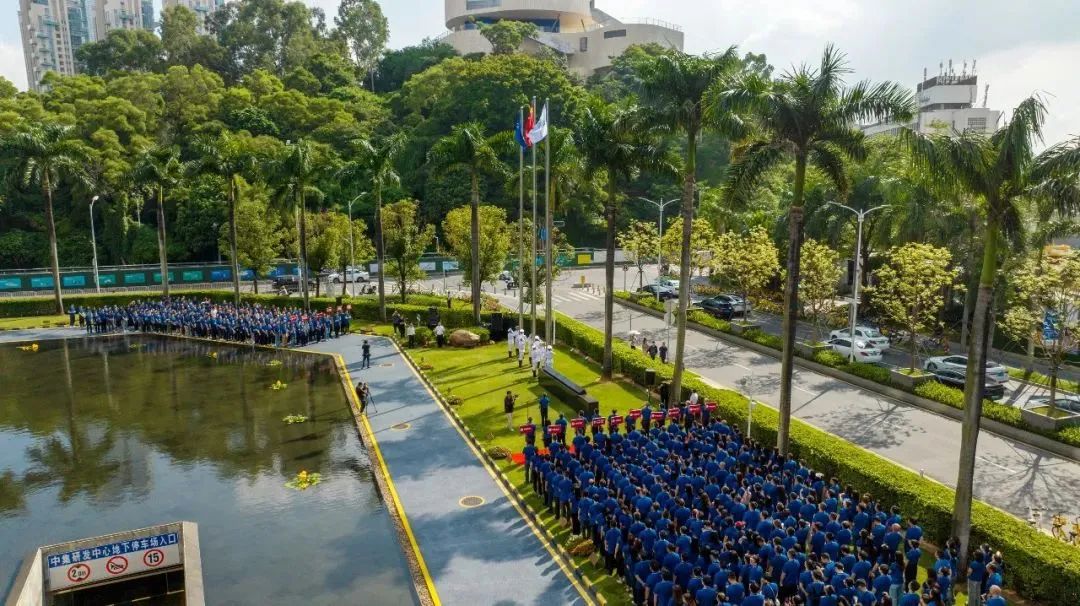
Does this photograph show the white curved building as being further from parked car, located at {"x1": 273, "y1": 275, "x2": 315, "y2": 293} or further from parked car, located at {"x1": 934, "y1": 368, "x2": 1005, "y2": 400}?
parked car, located at {"x1": 934, "y1": 368, "x2": 1005, "y2": 400}

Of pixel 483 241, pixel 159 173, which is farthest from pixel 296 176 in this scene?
pixel 483 241

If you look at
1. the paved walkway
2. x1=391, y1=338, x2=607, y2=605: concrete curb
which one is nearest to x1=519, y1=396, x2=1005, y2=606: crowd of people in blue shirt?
x1=391, y1=338, x2=607, y2=605: concrete curb

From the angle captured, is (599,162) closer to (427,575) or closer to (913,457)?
(913,457)

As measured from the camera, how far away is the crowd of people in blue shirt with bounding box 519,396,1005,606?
1313 centimetres

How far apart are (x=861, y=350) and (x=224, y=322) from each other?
3486 cm

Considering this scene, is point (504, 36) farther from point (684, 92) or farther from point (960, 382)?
point (960, 382)

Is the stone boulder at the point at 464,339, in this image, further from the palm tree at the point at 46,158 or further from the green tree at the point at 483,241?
the palm tree at the point at 46,158

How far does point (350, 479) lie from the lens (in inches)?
841

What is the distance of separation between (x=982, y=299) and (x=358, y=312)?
1579 inches

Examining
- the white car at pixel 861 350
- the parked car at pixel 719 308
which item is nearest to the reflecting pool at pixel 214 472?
the white car at pixel 861 350

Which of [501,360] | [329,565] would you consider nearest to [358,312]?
[501,360]

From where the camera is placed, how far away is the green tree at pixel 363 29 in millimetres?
131750

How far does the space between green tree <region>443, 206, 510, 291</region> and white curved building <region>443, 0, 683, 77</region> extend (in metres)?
81.7

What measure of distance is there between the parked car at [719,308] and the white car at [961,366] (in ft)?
46.0
